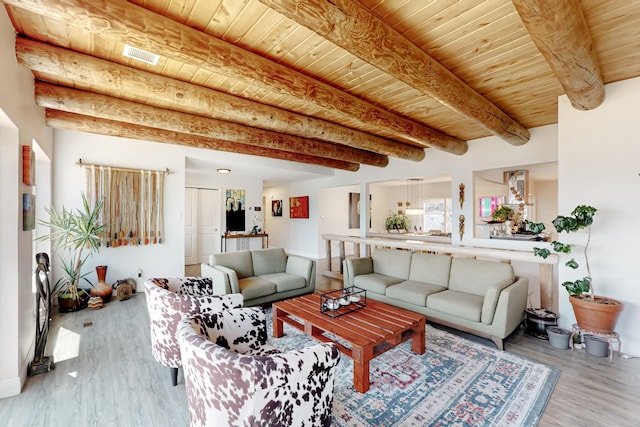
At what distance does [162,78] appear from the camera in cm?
269

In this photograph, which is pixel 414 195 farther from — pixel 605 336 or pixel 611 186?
pixel 605 336

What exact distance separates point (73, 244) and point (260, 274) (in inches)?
109

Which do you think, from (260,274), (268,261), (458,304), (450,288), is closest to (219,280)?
(260,274)

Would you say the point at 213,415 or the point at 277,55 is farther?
the point at 277,55

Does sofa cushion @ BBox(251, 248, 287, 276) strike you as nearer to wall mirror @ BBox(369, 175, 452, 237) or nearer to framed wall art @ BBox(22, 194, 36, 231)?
framed wall art @ BBox(22, 194, 36, 231)

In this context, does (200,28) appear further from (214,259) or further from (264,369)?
(214,259)

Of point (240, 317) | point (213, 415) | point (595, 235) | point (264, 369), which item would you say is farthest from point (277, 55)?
point (595, 235)

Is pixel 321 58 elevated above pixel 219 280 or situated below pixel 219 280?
above

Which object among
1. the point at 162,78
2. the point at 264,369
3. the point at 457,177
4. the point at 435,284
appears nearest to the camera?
the point at 264,369

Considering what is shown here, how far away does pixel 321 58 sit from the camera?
7.98ft

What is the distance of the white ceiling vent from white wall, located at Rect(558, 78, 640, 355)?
163 inches

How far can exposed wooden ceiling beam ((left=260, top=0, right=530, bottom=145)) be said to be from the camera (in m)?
1.59

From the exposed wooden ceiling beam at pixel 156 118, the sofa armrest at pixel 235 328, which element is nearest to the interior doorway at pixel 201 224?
the exposed wooden ceiling beam at pixel 156 118

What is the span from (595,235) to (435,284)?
5.74 ft
